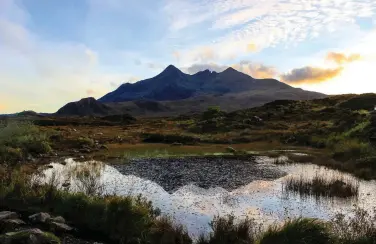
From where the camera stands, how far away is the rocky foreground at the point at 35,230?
14906 millimetres

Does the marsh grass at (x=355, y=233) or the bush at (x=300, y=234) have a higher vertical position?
the bush at (x=300, y=234)

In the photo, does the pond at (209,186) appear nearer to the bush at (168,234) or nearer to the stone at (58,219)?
the bush at (168,234)

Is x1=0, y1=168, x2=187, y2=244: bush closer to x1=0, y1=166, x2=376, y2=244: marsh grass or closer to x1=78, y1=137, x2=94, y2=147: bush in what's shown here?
x1=0, y1=166, x2=376, y2=244: marsh grass

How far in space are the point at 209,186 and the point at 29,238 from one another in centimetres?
1587

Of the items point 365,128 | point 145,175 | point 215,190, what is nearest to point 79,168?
point 145,175

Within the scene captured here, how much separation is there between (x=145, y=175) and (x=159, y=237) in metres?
17.0

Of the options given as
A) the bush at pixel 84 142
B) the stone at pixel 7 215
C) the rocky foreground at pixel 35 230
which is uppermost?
the bush at pixel 84 142

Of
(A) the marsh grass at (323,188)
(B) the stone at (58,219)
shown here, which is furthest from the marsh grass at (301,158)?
(B) the stone at (58,219)

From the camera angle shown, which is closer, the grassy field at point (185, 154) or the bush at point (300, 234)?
the bush at point (300, 234)

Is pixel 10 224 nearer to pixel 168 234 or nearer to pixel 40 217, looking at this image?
pixel 40 217

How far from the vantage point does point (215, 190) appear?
89.6ft

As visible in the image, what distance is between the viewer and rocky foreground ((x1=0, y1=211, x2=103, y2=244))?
587 inches

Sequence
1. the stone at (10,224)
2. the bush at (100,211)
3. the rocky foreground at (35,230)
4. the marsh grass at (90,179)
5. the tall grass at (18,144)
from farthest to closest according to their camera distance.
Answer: the tall grass at (18,144)
the marsh grass at (90,179)
the stone at (10,224)
the bush at (100,211)
the rocky foreground at (35,230)

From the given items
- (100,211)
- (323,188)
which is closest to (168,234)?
(100,211)
